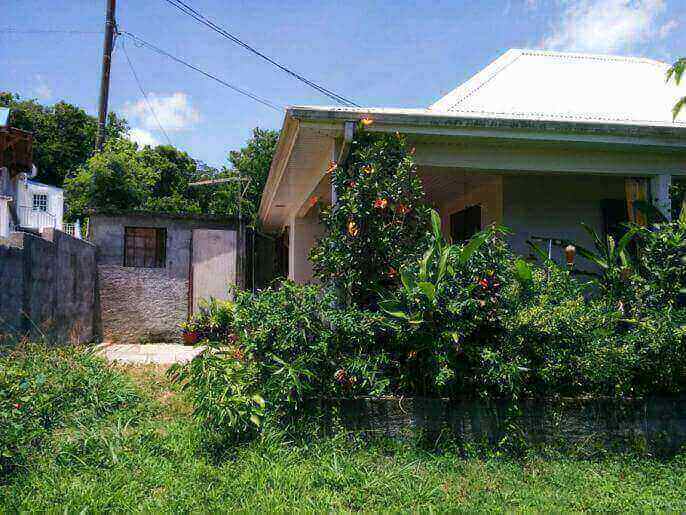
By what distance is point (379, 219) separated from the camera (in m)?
5.90

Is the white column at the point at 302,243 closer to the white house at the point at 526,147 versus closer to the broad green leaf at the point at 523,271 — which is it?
the white house at the point at 526,147

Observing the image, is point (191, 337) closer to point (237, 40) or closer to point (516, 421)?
point (516, 421)

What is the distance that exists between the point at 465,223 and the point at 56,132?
37792 mm

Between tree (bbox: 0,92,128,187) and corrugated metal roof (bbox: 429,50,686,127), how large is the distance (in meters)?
33.8

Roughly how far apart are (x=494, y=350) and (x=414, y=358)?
72 cm

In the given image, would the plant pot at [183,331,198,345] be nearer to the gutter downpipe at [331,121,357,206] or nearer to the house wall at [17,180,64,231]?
the gutter downpipe at [331,121,357,206]

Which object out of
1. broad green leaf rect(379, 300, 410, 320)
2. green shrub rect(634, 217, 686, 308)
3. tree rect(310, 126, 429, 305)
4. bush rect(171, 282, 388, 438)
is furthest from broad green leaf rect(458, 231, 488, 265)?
green shrub rect(634, 217, 686, 308)

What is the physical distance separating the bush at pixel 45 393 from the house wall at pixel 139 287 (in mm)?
5187

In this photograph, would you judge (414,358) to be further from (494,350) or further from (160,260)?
(160,260)

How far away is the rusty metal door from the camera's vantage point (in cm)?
1243

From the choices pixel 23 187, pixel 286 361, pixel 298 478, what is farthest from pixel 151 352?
pixel 23 187

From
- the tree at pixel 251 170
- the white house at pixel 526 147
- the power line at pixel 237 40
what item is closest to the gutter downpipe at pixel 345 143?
the white house at pixel 526 147

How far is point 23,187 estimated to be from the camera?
29438 mm

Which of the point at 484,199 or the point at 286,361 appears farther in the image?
the point at 484,199
